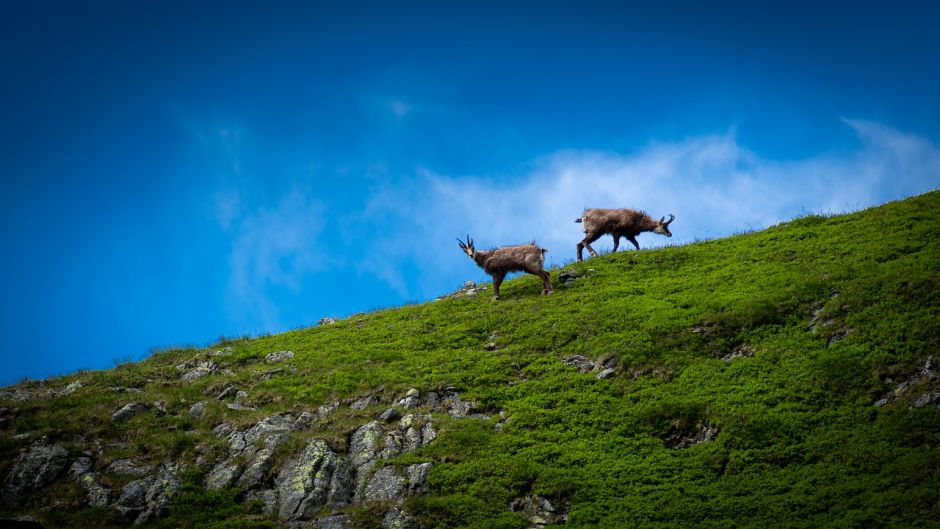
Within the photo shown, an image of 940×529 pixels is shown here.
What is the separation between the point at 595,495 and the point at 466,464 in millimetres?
3587

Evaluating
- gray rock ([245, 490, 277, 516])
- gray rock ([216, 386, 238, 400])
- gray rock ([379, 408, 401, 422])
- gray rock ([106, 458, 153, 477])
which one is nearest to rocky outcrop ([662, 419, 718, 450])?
gray rock ([379, 408, 401, 422])

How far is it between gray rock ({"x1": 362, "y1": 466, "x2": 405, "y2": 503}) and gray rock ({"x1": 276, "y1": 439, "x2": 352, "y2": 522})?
0.64 metres

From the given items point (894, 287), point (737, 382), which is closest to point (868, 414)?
point (737, 382)

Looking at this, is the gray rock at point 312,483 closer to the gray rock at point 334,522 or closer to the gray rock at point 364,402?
the gray rock at point 334,522

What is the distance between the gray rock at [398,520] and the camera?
1503cm

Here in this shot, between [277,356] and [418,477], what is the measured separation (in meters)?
12.5

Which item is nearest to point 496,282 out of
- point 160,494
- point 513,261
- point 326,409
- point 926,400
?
point 513,261

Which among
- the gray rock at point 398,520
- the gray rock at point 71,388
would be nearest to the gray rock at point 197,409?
the gray rock at point 71,388

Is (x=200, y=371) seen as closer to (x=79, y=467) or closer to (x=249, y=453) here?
(x=79, y=467)

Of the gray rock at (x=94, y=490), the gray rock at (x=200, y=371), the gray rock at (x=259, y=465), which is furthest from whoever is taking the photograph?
the gray rock at (x=200, y=371)

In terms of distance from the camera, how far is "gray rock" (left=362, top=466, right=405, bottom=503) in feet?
53.0

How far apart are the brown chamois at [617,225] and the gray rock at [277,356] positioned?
15.8m

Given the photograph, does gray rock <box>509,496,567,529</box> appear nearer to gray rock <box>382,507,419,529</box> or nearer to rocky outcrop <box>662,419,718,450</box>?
gray rock <box>382,507,419,529</box>

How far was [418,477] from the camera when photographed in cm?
1661
